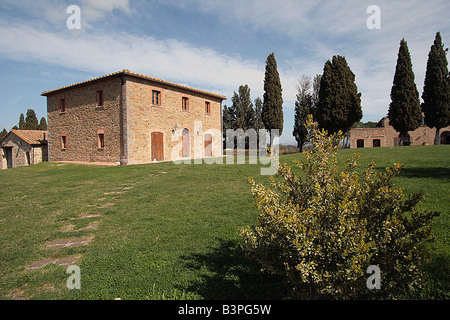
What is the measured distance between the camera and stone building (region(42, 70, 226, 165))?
17.6 meters

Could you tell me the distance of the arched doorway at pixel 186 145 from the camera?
70.5 ft

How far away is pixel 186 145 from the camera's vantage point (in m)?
21.8

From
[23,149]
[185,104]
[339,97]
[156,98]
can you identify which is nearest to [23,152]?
[23,149]

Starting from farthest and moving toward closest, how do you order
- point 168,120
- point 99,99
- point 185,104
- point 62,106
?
point 62,106 → point 185,104 → point 168,120 → point 99,99

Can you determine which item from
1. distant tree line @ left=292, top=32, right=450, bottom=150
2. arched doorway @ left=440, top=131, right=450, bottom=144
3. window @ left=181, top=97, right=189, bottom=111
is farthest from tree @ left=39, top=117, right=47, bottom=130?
arched doorway @ left=440, top=131, right=450, bottom=144

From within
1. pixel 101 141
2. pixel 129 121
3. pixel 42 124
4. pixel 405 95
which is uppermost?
pixel 42 124

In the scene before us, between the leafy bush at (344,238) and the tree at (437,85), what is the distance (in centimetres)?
3269

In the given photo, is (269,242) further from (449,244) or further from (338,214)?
(449,244)

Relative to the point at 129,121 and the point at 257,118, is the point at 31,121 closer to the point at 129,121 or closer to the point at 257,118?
the point at 129,121

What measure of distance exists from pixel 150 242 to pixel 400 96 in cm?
2997

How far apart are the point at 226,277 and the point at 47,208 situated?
20.5 feet

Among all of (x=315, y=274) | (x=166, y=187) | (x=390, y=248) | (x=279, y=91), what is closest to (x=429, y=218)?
(x=390, y=248)

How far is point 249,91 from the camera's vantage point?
36.1 metres

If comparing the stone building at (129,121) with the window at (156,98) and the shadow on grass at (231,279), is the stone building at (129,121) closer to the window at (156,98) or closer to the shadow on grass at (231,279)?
the window at (156,98)
